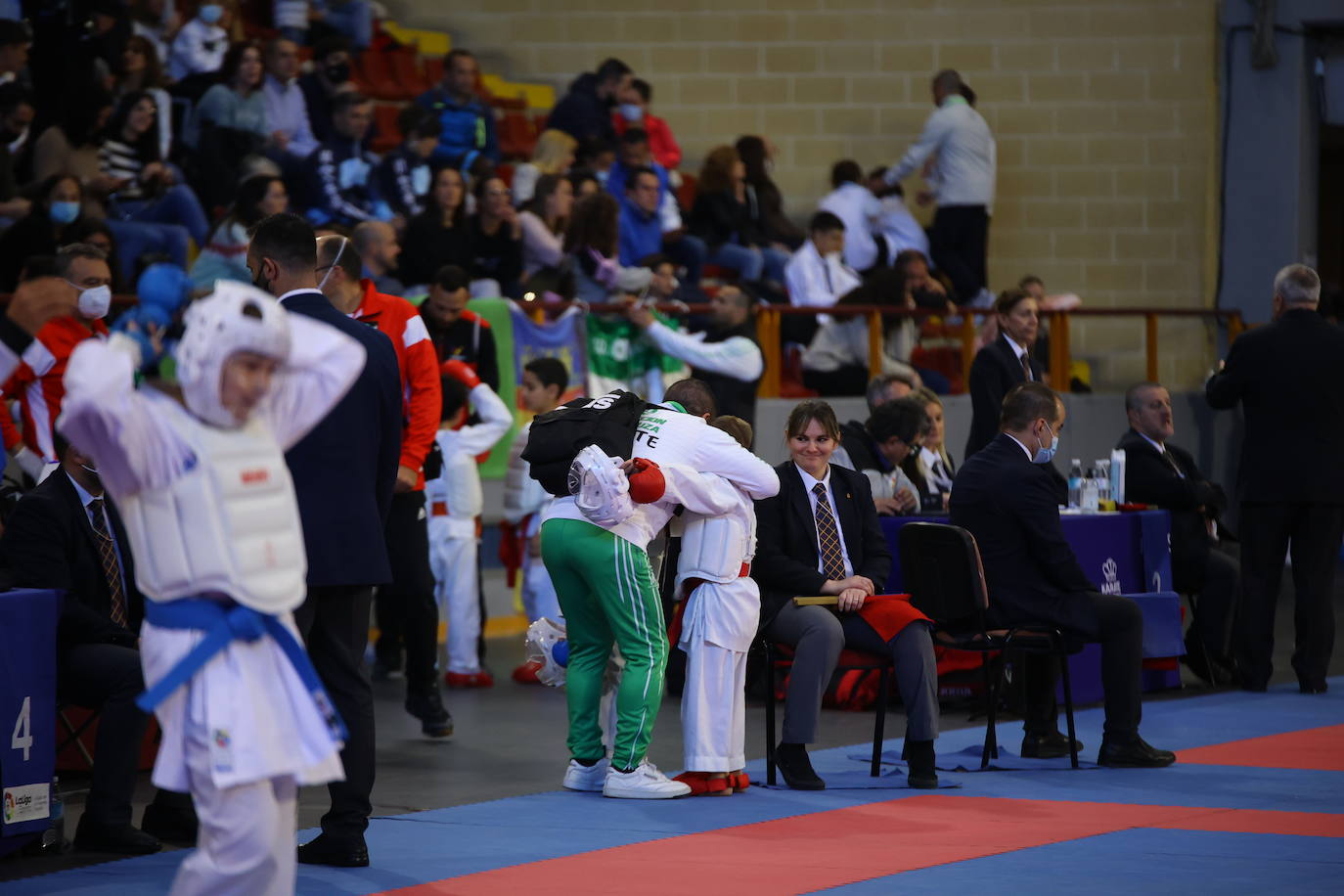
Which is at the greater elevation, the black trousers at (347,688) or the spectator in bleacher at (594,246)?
the spectator in bleacher at (594,246)

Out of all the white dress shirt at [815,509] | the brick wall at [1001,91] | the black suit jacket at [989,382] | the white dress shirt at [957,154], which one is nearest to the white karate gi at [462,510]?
the black suit jacket at [989,382]

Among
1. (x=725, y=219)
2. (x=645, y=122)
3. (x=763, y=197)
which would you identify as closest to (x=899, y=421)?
(x=725, y=219)

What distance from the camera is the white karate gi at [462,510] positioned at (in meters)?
9.71

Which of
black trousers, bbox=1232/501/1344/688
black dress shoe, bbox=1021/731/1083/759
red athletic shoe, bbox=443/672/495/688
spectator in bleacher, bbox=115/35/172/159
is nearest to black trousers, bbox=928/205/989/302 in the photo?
spectator in bleacher, bbox=115/35/172/159

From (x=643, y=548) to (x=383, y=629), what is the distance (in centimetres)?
370

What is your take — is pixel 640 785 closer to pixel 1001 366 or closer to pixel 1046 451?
pixel 1046 451

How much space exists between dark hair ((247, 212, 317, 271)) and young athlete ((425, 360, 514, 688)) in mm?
3958

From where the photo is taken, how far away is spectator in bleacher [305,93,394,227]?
12859 millimetres

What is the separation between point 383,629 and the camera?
10133 millimetres

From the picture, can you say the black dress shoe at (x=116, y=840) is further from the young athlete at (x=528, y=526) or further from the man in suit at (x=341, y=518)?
the young athlete at (x=528, y=526)

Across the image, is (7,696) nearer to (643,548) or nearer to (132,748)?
(132,748)

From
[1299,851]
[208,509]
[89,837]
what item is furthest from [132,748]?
[1299,851]

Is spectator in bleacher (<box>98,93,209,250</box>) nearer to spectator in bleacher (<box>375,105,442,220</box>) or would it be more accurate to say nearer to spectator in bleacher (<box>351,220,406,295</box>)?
spectator in bleacher (<box>375,105,442,220</box>)

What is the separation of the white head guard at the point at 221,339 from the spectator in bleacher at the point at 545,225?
26.9 ft
